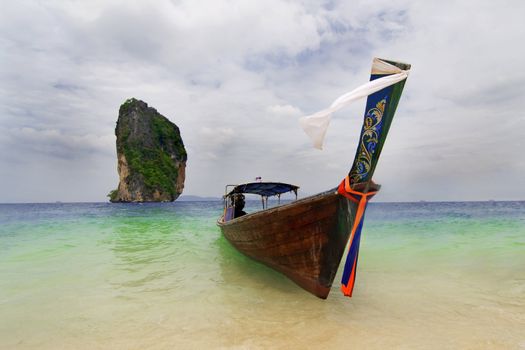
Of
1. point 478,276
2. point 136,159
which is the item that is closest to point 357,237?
point 478,276

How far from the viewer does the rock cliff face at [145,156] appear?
65.4 m

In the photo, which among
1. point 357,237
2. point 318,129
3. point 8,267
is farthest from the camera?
point 8,267

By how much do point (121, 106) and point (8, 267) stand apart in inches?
2816

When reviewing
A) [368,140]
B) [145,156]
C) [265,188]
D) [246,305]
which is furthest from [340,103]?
[145,156]

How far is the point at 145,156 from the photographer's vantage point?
2660 inches

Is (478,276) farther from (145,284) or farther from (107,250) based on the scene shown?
(107,250)

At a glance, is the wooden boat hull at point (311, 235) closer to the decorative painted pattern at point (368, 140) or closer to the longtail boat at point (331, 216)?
the longtail boat at point (331, 216)

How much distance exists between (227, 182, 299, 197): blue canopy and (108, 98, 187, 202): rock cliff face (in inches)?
2375

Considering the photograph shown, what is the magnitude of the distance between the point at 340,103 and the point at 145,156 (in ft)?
231

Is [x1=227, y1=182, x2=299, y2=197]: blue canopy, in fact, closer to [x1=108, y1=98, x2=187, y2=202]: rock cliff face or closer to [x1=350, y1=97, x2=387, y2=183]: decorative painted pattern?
[x1=350, y1=97, x2=387, y2=183]: decorative painted pattern

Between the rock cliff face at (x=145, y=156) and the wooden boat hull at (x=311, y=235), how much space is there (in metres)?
65.3

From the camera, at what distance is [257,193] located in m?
10.9

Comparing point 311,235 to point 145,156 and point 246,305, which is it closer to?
point 246,305

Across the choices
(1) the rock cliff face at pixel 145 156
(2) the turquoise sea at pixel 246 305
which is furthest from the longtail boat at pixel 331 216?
(1) the rock cliff face at pixel 145 156
